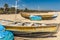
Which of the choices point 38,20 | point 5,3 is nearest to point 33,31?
point 38,20

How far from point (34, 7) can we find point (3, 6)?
2.14 meters

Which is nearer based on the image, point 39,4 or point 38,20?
point 38,20

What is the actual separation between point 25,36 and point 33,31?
13.9 inches

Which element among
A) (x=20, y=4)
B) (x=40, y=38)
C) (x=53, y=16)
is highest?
(x=20, y=4)

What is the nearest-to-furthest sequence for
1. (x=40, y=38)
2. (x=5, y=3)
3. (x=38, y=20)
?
1. (x=40, y=38)
2. (x=38, y=20)
3. (x=5, y=3)

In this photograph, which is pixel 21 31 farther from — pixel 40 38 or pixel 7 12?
pixel 7 12

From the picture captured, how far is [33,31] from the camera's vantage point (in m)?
6.29

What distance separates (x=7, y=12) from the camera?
442 inches

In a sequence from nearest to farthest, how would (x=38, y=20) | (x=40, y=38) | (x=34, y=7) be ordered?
(x=40, y=38) < (x=38, y=20) < (x=34, y=7)

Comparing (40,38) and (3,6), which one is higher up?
(3,6)

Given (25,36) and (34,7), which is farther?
(34,7)

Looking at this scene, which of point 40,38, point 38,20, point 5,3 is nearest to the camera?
point 40,38

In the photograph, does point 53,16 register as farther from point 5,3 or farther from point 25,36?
point 25,36

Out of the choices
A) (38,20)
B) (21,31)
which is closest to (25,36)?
(21,31)
